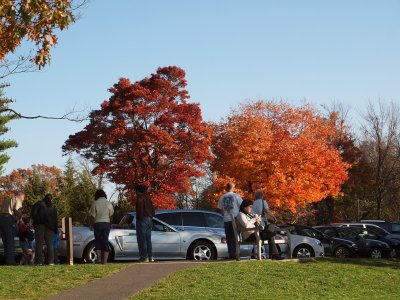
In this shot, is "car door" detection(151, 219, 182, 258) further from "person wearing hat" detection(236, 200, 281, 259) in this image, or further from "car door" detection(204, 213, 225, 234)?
"person wearing hat" detection(236, 200, 281, 259)

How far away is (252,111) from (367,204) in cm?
1966

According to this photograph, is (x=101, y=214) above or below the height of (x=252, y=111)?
below

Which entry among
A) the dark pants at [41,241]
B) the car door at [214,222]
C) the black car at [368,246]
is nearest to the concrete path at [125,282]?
the dark pants at [41,241]

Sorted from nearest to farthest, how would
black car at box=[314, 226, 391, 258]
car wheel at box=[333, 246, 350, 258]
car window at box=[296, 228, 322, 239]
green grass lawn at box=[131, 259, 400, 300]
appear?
green grass lawn at box=[131, 259, 400, 300] < car window at box=[296, 228, 322, 239] < car wheel at box=[333, 246, 350, 258] < black car at box=[314, 226, 391, 258]

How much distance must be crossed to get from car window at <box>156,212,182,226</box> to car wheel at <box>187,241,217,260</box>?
1359 millimetres

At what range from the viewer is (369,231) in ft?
104

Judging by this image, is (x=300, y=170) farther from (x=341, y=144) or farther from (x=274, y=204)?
(x=341, y=144)

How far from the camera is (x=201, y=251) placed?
62.6 ft

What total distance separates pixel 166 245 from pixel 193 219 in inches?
63.3

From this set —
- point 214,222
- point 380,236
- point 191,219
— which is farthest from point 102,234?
point 380,236

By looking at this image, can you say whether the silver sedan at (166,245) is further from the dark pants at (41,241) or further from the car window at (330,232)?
the car window at (330,232)

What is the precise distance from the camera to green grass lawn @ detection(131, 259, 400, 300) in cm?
1158

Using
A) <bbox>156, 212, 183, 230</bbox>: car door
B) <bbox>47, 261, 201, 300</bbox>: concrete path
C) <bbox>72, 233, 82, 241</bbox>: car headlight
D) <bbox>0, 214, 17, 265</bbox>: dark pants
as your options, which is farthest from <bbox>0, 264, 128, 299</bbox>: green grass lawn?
<bbox>156, 212, 183, 230</bbox>: car door

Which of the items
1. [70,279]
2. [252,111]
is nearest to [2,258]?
[70,279]
